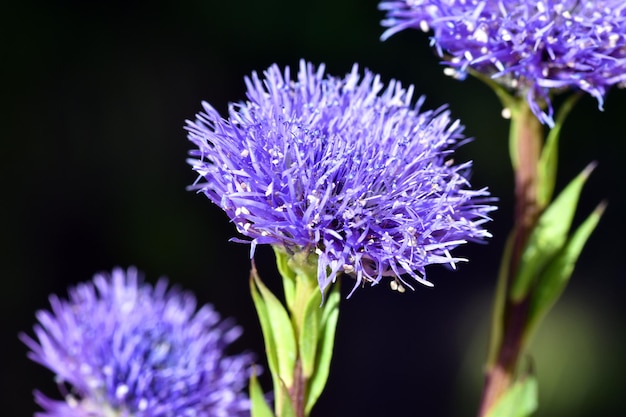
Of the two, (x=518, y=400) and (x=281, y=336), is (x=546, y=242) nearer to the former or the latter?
(x=518, y=400)

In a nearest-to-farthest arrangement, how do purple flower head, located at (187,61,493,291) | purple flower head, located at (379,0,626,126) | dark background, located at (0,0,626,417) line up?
purple flower head, located at (187,61,493,291)
purple flower head, located at (379,0,626,126)
dark background, located at (0,0,626,417)

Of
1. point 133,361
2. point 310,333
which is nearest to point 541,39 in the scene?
point 310,333

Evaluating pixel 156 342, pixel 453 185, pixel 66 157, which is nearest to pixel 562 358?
pixel 66 157

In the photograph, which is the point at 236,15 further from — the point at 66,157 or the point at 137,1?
the point at 66,157

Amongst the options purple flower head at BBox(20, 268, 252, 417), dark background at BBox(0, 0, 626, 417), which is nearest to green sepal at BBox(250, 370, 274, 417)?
purple flower head at BBox(20, 268, 252, 417)

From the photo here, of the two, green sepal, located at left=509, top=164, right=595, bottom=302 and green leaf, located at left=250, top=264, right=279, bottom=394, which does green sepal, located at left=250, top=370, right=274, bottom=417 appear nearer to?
green leaf, located at left=250, top=264, right=279, bottom=394
